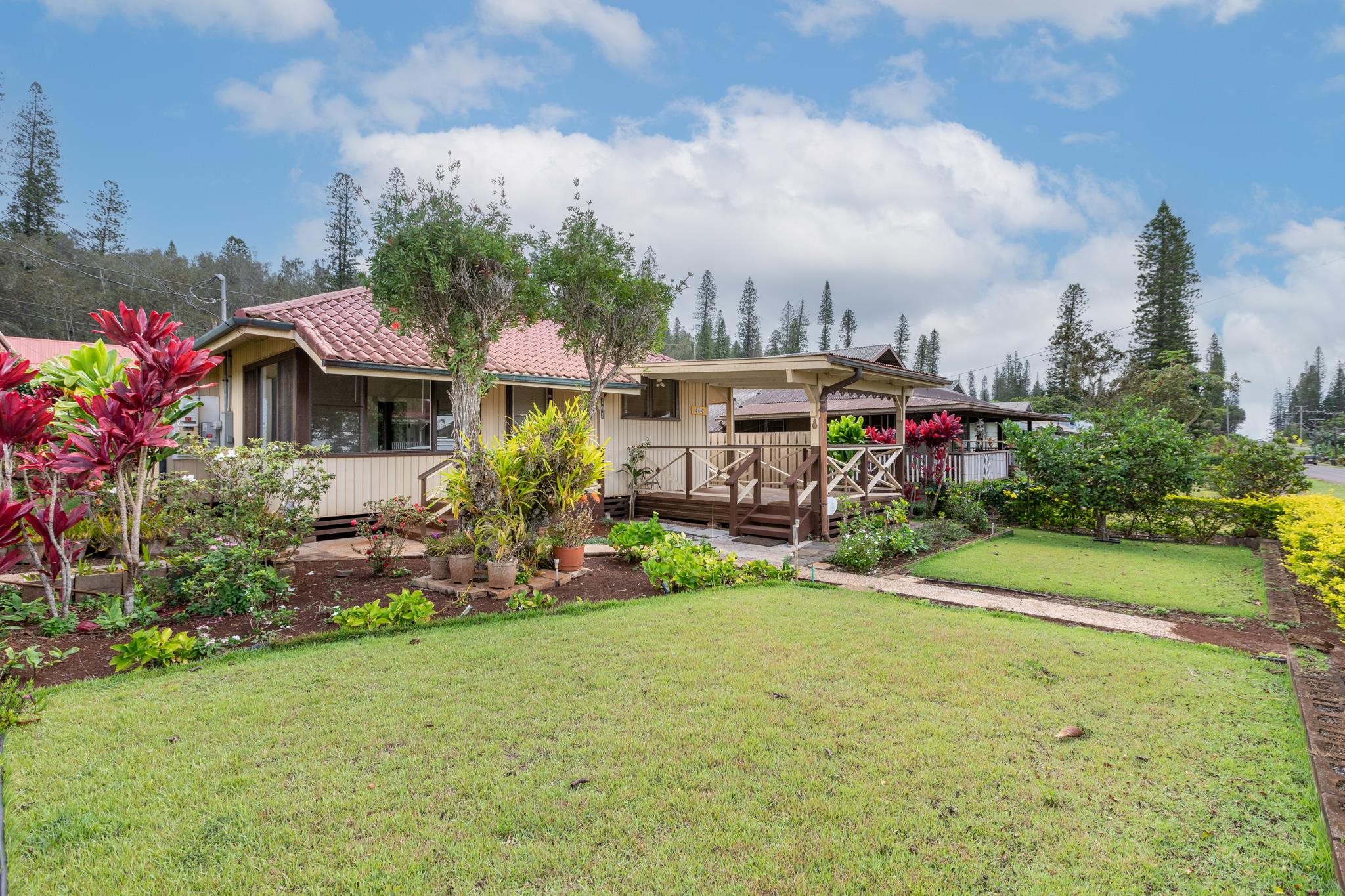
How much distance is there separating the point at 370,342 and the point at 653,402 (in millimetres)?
5716

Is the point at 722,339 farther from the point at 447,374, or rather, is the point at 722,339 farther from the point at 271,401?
the point at 447,374

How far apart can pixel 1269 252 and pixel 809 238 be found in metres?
17.0

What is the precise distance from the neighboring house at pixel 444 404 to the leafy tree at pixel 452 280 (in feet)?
2.56

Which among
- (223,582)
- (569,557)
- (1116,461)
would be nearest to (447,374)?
(569,557)

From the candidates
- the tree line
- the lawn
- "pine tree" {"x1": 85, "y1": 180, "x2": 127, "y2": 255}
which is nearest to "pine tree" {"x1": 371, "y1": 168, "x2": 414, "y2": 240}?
the lawn

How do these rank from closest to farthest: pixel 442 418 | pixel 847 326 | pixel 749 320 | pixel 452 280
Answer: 1. pixel 452 280
2. pixel 442 418
3. pixel 749 320
4. pixel 847 326

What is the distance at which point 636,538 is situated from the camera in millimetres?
7805

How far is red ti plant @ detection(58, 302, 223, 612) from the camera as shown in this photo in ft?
14.8

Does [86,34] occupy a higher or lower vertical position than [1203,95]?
higher

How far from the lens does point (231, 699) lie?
11.6 ft

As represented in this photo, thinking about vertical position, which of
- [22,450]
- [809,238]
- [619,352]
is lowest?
[22,450]

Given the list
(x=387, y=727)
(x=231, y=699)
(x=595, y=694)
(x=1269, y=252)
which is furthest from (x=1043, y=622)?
(x=1269, y=252)

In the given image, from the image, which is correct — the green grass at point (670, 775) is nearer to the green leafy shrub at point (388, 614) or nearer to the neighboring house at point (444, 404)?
the green leafy shrub at point (388, 614)

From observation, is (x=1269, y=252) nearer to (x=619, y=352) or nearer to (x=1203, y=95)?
(x=1203, y=95)
